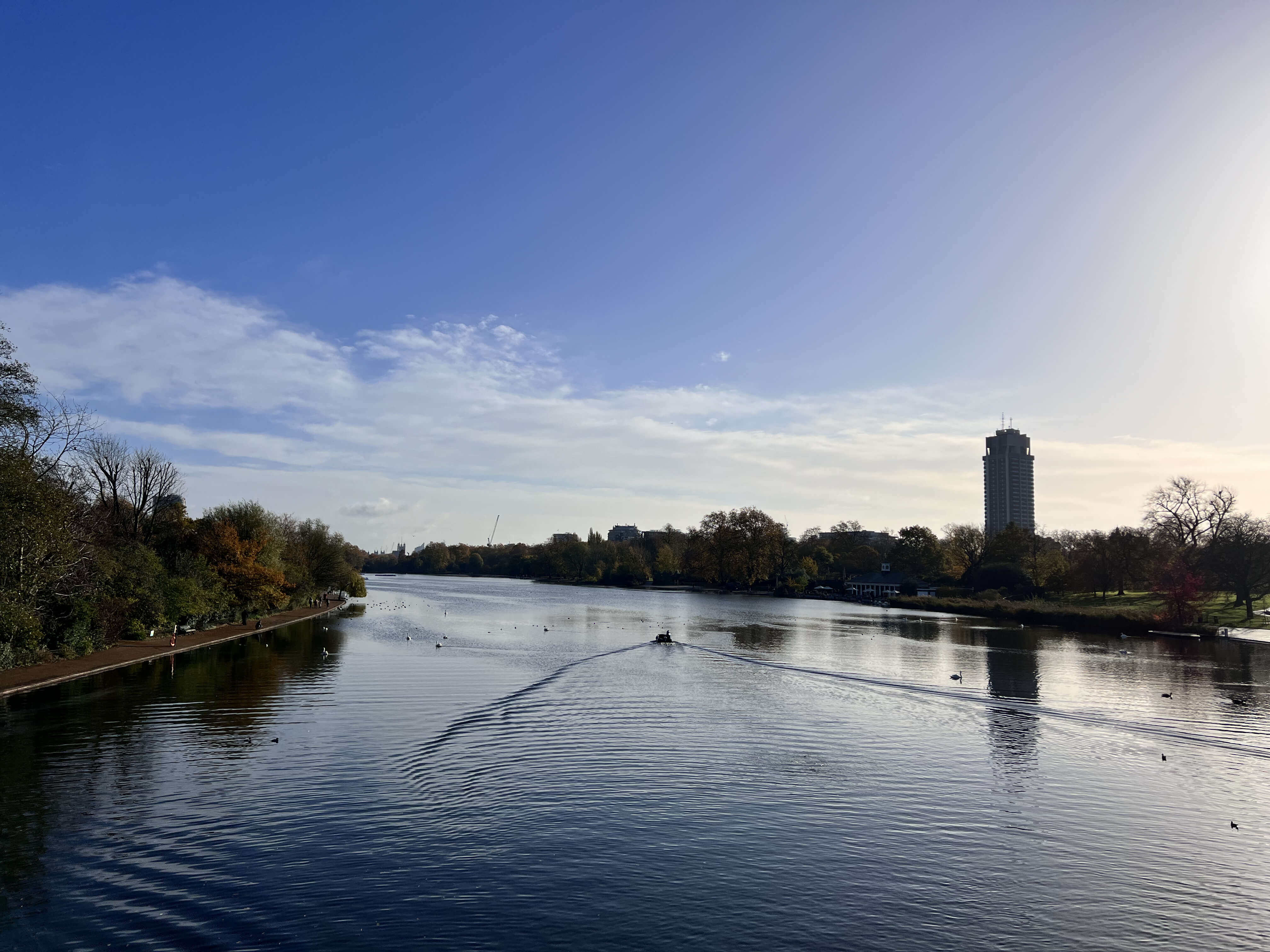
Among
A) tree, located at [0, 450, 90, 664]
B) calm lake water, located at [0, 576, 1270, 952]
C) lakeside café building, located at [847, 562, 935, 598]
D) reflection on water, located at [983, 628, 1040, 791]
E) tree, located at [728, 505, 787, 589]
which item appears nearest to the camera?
calm lake water, located at [0, 576, 1270, 952]

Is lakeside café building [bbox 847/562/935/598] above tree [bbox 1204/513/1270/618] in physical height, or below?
below

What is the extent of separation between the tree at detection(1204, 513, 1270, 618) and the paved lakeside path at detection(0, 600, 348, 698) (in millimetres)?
91182

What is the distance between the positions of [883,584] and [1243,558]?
64.0 m

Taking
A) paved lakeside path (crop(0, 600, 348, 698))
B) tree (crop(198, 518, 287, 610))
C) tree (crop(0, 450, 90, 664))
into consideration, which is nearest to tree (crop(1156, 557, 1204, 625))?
paved lakeside path (crop(0, 600, 348, 698))

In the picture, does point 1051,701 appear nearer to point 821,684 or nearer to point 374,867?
point 821,684

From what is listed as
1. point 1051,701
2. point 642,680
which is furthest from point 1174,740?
point 642,680

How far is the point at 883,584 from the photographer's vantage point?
451ft

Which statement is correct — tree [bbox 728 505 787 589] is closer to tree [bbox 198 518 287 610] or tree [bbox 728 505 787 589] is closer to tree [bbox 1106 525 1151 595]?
tree [bbox 1106 525 1151 595]

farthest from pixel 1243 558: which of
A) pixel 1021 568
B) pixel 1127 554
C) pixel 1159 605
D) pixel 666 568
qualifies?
pixel 666 568

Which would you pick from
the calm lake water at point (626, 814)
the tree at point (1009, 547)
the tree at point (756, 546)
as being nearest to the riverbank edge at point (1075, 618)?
the tree at point (1009, 547)

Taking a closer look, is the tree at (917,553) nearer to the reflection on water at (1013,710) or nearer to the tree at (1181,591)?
the tree at (1181,591)

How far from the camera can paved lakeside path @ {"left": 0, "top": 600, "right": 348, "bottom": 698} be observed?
30.3 meters

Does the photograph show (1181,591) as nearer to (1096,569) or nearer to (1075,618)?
(1075,618)

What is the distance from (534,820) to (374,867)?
12.3 ft
